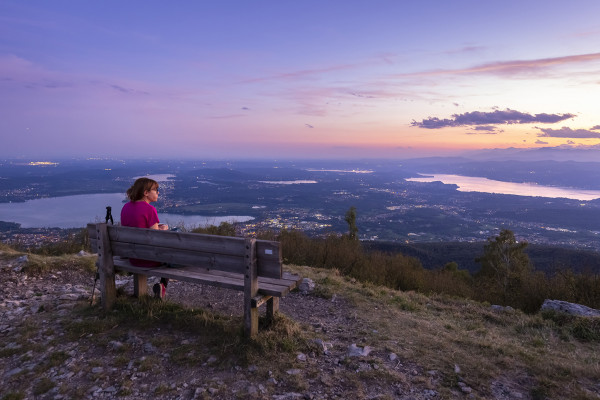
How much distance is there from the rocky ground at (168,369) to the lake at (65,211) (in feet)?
104

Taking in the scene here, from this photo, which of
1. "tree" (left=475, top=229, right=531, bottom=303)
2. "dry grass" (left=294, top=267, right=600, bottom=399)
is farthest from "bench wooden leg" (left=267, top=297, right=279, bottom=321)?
"tree" (left=475, top=229, right=531, bottom=303)

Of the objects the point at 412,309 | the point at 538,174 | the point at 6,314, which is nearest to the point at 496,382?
the point at 412,309

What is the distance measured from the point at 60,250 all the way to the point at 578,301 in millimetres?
16054

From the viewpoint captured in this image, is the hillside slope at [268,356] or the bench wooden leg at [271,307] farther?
the bench wooden leg at [271,307]

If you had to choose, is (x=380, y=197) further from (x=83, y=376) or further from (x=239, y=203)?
(x=83, y=376)

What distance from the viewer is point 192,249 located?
414 centimetres

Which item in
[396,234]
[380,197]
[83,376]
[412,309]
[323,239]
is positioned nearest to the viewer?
[83,376]

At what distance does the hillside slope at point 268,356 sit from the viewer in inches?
130

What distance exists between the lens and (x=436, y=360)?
4.01 metres

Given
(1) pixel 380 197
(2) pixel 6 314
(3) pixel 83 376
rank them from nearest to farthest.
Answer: (3) pixel 83 376
(2) pixel 6 314
(1) pixel 380 197

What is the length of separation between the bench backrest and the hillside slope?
2.90ft

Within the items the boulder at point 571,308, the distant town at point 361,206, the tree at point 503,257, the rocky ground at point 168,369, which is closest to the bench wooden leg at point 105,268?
the rocky ground at point 168,369

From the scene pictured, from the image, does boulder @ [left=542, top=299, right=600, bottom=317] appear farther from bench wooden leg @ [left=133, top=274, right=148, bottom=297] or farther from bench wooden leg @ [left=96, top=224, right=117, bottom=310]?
bench wooden leg @ [left=96, top=224, right=117, bottom=310]

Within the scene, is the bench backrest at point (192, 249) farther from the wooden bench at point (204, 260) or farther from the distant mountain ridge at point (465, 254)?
the distant mountain ridge at point (465, 254)
